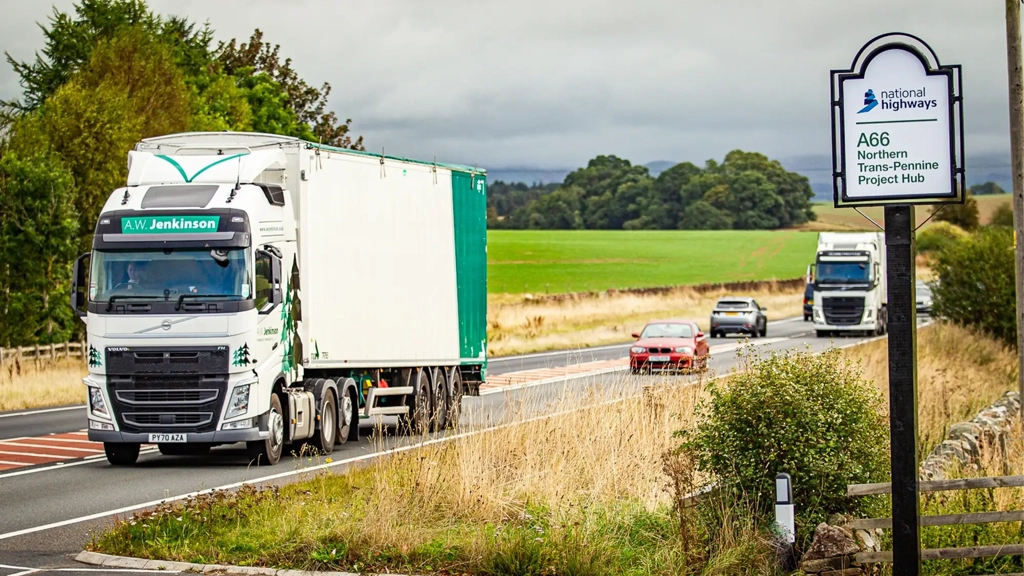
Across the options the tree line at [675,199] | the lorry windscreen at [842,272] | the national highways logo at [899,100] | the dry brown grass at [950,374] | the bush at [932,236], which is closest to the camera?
the national highways logo at [899,100]

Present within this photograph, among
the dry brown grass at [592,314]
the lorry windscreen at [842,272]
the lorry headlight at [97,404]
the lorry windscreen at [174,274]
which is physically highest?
the lorry windscreen at [174,274]

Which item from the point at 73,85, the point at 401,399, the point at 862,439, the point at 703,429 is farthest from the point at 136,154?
A: the point at 73,85

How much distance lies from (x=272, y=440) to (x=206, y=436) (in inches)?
37.2

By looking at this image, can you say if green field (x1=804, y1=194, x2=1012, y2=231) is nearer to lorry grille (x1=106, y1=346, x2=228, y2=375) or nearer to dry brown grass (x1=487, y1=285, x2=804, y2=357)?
dry brown grass (x1=487, y1=285, x2=804, y2=357)

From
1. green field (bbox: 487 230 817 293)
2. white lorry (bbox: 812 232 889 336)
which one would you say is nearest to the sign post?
white lorry (bbox: 812 232 889 336)

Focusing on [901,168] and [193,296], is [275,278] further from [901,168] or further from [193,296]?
[901,168]

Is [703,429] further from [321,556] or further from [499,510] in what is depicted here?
[321,556]

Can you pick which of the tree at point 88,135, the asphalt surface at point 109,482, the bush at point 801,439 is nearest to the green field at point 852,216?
the tree at point 88,135

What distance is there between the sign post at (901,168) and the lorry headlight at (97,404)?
10937 millimetres

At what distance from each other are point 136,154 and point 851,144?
38.5ft

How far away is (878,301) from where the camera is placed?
5581 cm

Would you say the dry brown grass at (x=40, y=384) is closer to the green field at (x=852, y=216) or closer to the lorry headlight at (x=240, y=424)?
the lorry headlight at (x=240, y=424)

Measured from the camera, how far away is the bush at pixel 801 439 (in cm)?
1021

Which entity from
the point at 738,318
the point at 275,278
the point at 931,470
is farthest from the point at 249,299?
the point at 738,318
